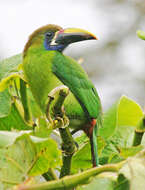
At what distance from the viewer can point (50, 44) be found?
65.1 inches

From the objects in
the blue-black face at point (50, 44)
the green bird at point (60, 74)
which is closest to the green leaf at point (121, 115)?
the green bird at point (60, 74)

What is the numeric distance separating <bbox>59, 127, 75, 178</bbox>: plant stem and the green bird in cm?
47

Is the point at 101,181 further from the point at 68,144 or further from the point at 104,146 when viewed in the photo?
the point at 104,146

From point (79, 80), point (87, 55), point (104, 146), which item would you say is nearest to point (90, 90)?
point (79, 80)

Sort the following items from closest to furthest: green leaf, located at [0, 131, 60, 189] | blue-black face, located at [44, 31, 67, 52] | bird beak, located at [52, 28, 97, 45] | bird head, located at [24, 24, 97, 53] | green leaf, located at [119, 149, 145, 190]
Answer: green leaf, located at [119, 149, 145, 190] → green leaf, located at [0, 131, 60, 189] → bird beak, located at [52, 28, 97, 45] → bird head, located at [24, 24, 97, 53] → blue-black face, located at [44, 31, 67, 52]

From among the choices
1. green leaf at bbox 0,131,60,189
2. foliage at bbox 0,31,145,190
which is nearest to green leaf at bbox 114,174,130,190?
foliage at bbox 0,31,145,190

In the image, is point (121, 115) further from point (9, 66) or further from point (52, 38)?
point (52, 38)

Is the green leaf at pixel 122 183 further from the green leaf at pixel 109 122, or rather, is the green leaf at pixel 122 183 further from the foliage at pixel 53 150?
the green leaf at pixel 109 122

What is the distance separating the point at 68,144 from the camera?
75 cm

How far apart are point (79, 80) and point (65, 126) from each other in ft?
2.45

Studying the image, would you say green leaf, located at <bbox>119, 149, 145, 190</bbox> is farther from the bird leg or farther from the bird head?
the bird head

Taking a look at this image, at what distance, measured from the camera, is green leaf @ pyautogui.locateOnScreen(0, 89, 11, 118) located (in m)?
0.90

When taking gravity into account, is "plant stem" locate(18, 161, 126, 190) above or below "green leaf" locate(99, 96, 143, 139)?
above

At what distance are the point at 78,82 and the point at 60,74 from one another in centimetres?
13
